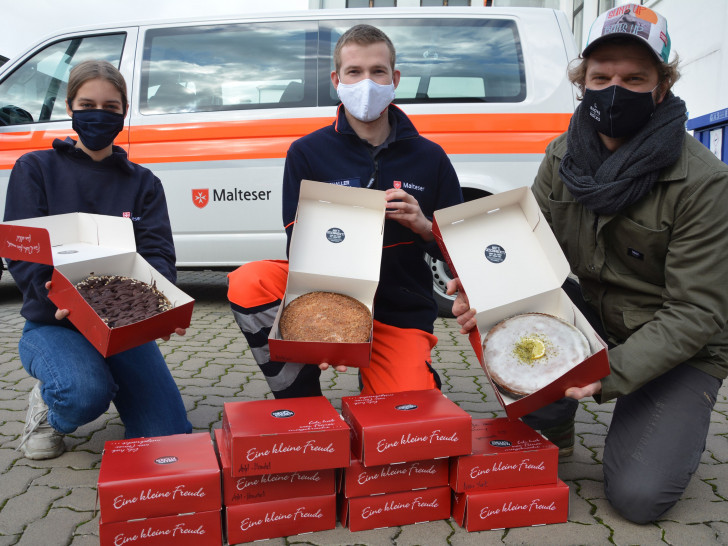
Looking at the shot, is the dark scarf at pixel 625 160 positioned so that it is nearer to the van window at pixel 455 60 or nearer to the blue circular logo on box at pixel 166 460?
the blue circular logo on box at pixel 166 460

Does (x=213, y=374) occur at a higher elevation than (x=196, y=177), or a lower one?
lower

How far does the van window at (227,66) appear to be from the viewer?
5195mm

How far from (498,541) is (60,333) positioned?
191 cm

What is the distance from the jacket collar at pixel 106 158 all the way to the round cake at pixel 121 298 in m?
0.62

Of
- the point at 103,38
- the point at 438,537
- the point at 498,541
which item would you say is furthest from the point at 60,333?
the point at 103,38

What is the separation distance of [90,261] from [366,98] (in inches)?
50.2

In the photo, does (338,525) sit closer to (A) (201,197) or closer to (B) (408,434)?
(B) (408,434)

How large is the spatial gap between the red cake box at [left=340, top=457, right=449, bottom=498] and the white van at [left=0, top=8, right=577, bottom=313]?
9.97ft

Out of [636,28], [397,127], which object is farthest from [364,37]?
[636,28]

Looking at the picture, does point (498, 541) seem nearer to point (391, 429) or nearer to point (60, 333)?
point (391, 429)

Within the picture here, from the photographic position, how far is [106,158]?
2979 millimetres

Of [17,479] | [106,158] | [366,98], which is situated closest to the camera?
[17,479]

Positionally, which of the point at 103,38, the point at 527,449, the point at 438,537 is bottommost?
the point at 438,537

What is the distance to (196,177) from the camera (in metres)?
5.14
